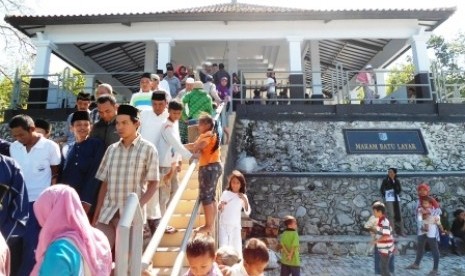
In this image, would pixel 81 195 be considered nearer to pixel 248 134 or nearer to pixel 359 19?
A: pixel 248 134

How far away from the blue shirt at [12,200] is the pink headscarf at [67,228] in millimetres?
703

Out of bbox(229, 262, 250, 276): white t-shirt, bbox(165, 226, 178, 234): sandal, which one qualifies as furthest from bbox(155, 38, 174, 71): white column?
bbox(229, 262, 250, 276): white t-shirt

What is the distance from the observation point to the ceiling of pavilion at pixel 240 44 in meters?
11.1

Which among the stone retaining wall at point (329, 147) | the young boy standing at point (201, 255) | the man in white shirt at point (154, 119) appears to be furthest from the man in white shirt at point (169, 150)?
the stone retaining wall at point (329, 147)

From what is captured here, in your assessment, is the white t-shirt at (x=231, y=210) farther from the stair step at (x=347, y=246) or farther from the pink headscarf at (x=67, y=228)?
the stair step at (x=347, y=246)

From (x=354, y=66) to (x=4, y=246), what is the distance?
16.8m

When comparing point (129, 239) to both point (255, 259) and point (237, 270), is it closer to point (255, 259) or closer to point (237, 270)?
point (237, 270)

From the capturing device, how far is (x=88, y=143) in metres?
3.26

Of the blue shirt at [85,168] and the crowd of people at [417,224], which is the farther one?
the crowd of people at [417,224]

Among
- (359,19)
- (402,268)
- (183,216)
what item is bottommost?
(402,268)

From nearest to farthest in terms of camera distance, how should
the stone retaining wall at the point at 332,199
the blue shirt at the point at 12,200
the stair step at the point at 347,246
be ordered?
the blue shirt at the point at 12,200 → the stair step at the point at 347,246 → the stone retaining wall at the point at 332,199

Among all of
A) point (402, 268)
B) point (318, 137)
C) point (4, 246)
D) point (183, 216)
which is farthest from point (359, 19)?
point (4, 246)

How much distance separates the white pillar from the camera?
37.9ft

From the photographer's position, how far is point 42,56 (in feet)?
38.3
